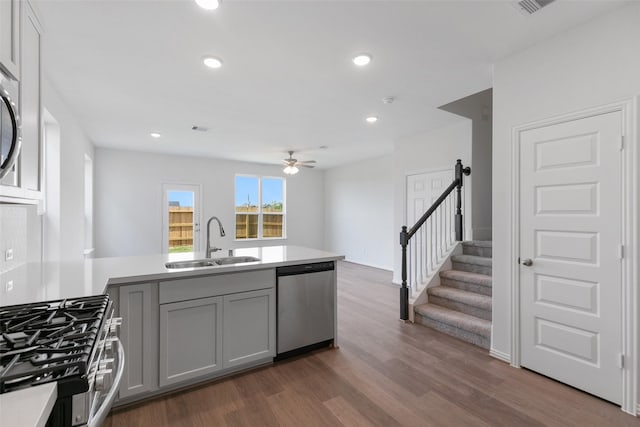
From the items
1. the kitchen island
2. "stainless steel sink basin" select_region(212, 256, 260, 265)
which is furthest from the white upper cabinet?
"stainless steel sink basin" select_region(212, 256, 260, 265)

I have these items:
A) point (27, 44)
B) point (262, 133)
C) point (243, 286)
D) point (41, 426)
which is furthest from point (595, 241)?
point (262, 133)

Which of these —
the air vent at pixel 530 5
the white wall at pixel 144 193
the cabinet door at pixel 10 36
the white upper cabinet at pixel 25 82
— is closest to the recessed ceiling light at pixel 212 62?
the white upper cabinet at pixel 25 82

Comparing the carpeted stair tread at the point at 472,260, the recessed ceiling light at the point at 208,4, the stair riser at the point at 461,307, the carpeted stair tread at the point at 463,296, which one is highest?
the recessed ceiling light at the point at 208,4

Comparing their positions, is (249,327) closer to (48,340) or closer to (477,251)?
(48,340)

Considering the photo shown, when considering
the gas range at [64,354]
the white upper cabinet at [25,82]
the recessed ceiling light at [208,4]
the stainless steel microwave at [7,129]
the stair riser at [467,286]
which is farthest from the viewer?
the stair riser at [467,286]

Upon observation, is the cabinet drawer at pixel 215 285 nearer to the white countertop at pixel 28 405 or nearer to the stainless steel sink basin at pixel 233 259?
the stainless steel sink basin at pixel 233 259

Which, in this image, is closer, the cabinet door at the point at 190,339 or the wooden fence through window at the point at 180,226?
the cabinet door at the point at 190,339

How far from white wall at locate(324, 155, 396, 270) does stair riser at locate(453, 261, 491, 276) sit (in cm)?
231

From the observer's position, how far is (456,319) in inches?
127

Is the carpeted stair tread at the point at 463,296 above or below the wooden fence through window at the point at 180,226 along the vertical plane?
below

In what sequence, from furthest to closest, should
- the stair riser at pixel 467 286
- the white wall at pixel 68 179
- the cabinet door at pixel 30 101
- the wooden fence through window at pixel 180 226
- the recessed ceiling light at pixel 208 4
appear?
the wooden fence through window at pixel 180 226, the stair riser at pixel 467 286, the white wall at pixel 68 179, the recessed ceiling light at pixel 208 4, the cabinet door at pixel 30 101

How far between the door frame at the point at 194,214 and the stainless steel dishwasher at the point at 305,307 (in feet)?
16.3

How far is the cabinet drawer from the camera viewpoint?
216 centimetres

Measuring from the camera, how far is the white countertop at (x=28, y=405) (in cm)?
67
